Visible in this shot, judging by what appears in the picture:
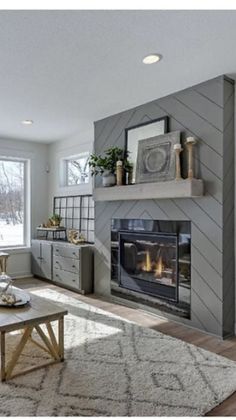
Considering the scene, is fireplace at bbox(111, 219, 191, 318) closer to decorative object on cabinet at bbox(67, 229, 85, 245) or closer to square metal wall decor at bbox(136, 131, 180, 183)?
square metal wall decor at bbox(136, 131, 180, 183)

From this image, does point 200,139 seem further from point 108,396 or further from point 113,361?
point 108,396

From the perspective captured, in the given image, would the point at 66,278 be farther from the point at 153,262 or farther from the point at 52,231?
the point at 153,262

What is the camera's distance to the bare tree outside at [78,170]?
5590 millimetres

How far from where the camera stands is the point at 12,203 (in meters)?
6.02

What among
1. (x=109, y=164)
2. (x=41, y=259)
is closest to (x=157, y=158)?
(x=109, y=164)

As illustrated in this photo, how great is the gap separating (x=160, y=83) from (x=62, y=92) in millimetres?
1069

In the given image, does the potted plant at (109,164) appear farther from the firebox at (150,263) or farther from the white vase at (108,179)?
the firebox at (150,263)

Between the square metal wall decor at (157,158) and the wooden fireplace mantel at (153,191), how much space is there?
13 centimetres

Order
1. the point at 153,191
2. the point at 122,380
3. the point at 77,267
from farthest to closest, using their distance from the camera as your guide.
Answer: the point at 77,267, the point at 153,191, the point at 122,380

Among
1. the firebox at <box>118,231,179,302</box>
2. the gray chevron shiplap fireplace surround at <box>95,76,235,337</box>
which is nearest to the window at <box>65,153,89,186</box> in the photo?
the firebox at <box>118,231,179,302</box>

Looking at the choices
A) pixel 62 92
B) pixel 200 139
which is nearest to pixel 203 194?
pixel 200 139

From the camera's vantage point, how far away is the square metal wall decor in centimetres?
355

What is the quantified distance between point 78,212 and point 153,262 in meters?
2.08

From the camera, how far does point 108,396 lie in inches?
82.3
